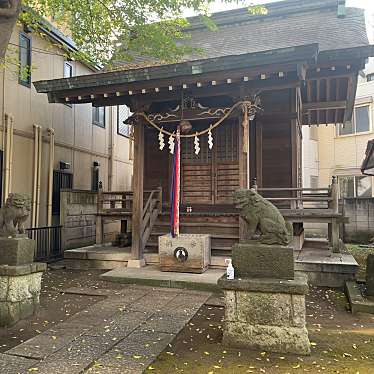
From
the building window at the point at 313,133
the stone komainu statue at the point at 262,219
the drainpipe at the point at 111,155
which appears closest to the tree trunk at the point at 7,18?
the stone komainu statue at the point at 262,219

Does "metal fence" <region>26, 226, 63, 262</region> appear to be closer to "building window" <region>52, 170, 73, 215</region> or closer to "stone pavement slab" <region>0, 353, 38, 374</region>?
"building window" <region>52, 170, 73, 215</region>

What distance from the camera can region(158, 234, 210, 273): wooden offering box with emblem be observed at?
7.84m

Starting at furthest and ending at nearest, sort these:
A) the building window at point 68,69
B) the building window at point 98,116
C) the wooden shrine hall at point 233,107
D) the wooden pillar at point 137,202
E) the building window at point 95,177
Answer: the building window at point 98,116
the building window at point 95,177
the building window at point 68,69
the wooden pillar at point 137,202
the wooden shrine hall at point 233,107

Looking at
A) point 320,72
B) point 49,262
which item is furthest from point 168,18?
point 49,262

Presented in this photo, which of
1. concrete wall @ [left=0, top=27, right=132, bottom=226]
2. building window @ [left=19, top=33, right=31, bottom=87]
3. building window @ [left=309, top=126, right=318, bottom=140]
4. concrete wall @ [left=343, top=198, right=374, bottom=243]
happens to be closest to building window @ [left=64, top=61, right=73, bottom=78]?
concrete wall @ [left=0, top=27, right=132, bottom=226]

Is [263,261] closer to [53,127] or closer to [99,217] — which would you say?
[99,217]

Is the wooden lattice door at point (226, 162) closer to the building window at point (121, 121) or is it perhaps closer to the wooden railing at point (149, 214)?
the wooden railing at point (149, 214)

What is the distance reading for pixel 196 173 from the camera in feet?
32.8

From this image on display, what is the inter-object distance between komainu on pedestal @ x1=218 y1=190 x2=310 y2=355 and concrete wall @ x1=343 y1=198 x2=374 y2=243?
11964 millimetres

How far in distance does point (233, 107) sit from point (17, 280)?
5.89 m

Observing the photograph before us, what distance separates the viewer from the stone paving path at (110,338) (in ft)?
11.6

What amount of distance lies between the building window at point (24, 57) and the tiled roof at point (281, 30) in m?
3.07

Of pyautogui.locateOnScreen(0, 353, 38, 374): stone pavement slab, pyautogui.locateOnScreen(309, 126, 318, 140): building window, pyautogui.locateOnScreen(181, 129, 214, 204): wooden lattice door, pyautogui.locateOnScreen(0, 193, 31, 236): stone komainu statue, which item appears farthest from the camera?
pyautogui.locateOnScreen(309, 126, 318, 140): building window

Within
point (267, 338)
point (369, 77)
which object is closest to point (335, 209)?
point (267, 338)
